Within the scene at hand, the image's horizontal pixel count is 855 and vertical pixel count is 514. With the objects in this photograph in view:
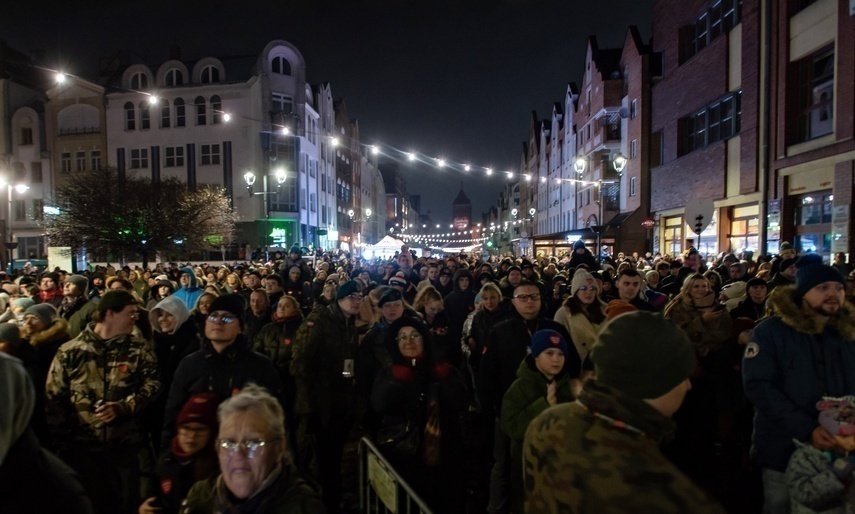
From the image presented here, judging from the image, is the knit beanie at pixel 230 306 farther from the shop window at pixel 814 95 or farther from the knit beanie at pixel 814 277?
the shop window at pixel 814 95

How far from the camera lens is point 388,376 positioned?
13.4 feet

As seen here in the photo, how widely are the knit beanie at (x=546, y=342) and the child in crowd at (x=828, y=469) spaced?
1454mm

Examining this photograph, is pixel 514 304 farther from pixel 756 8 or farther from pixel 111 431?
pixel 756 8

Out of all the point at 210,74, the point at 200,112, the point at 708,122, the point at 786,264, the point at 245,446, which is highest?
the point at 210,74

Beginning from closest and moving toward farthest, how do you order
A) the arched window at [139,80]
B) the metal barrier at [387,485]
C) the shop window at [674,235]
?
1. the metal barrier at [387,485]
2. the shop window at [674,235]
3. the arched window at [139,80]

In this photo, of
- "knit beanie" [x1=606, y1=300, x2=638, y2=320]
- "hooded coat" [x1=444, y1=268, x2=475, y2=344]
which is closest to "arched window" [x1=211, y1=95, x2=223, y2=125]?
"hooded coat" [x1=444, y1=268, x2=475, y2=344]

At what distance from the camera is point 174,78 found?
133 feet

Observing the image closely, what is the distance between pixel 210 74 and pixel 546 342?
144 feet

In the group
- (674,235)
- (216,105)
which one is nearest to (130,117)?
(216,105)

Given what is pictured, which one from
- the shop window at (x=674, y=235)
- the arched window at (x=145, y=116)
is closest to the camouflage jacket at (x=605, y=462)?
the shop window at (x=674, y=235)

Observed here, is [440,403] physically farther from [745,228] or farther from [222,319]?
[745,228]

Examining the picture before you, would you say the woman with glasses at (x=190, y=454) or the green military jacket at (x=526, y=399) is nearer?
the woman with glasses at (x=190, y=454)

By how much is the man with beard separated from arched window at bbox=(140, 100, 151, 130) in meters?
45.4

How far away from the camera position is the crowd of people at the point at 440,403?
65.3 inches
